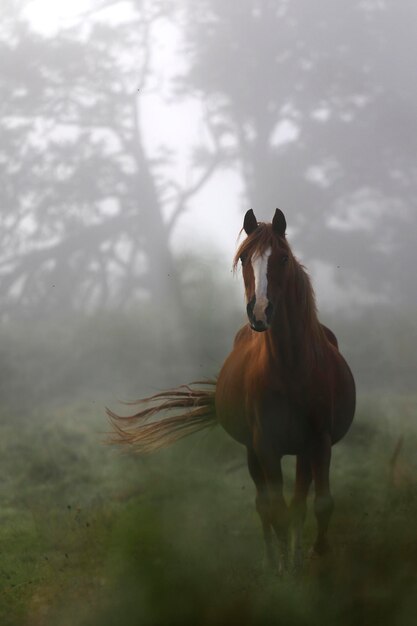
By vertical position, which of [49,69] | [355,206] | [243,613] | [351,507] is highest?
[49,69]

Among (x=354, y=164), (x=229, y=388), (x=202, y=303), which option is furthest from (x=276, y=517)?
(x=354, y=164)

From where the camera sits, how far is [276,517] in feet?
12.6

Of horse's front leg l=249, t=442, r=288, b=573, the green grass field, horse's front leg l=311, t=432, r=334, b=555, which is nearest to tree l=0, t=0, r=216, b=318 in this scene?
the green grass field

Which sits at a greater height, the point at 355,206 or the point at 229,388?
the point at 355,206

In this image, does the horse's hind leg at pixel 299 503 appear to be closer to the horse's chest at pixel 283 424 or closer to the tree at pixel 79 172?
the horse's chest at pixel 283 424

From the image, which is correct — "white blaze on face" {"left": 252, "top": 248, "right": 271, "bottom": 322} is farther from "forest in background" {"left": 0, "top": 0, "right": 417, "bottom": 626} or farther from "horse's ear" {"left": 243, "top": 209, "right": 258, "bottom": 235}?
"forest in background" {"left": 0, "top": 0, "right": 417, "bottom": 626}

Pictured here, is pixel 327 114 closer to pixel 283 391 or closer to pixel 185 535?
pixel 283 391

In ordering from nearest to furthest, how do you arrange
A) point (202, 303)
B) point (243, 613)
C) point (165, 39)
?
point (243, 613), point (202, 303), point (165, 39)

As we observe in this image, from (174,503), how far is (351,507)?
87 cm

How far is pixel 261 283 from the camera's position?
11.1 feet

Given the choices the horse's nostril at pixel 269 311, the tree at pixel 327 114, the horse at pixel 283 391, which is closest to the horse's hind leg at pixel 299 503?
the horse at pixel 283 391

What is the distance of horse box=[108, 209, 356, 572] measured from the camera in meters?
3.51

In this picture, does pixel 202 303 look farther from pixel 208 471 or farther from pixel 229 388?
pixel 208 471

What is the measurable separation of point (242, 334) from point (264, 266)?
89 centimetres
